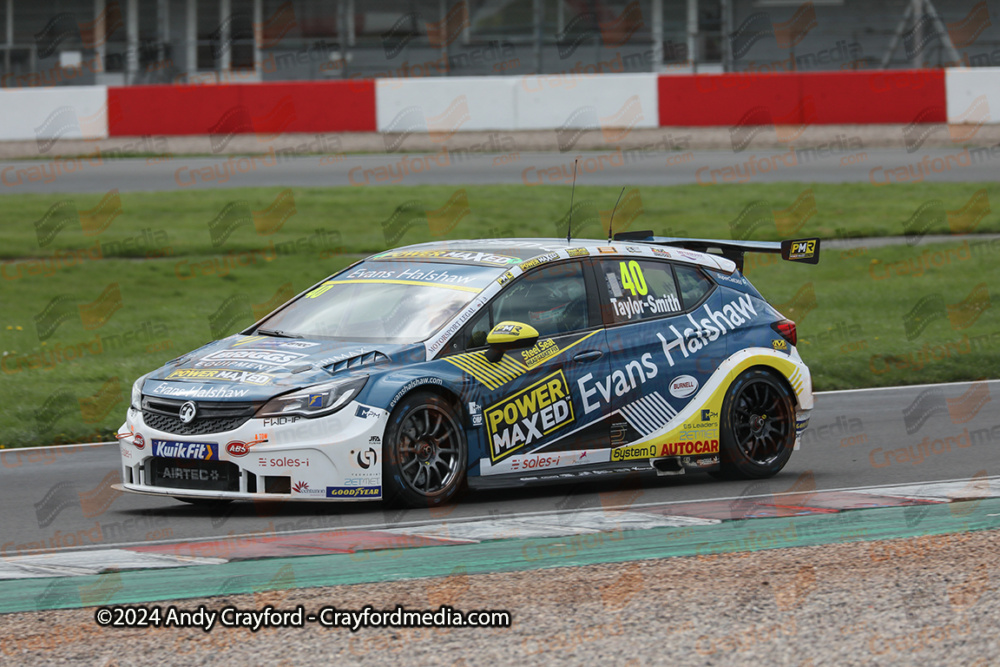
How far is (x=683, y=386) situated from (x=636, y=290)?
69 centimetres

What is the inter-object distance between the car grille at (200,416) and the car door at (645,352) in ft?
7.11

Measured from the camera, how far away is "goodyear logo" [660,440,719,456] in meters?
9.36

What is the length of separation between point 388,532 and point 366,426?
66cm

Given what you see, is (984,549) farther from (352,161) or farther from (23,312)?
(352,161)

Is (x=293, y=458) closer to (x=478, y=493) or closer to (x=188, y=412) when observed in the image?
(x=188, y=412)

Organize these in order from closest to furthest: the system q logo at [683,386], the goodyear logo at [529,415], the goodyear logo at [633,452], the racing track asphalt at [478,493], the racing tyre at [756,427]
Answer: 1. the racing track asphalt at [478,493]
2. the goodyear logo at [529,415]
3. the goodyear logo at [633,452]
4. the system q logo at [683,386]
5. the racing tyre at [756,427]

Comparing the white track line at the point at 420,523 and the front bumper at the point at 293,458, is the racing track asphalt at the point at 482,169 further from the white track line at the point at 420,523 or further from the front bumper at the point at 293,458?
the front bumper at the point at 293,458

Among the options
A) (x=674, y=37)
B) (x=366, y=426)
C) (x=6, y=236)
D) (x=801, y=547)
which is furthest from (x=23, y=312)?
(x=674, y=37)

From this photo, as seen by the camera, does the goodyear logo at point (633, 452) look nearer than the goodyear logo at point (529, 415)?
No

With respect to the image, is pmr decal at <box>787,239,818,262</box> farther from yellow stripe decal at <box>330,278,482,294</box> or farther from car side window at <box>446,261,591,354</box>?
yellow stripe decal at <box>330,278,482,294</box>

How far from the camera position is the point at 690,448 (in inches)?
373

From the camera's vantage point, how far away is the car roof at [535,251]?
9.27 metres

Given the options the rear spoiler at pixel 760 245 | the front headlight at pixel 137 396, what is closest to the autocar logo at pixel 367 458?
the front headlight at pixel 137 396

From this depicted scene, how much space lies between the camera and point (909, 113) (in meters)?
26.9
